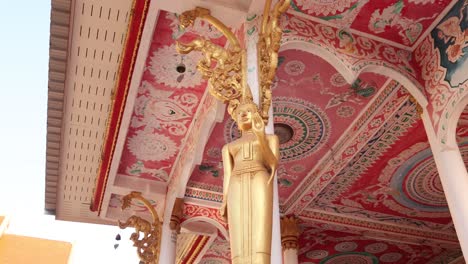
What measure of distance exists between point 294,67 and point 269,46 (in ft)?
5.97

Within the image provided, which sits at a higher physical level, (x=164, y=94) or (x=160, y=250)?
(x=164, y=94)

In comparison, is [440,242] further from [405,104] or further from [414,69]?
[414,69]

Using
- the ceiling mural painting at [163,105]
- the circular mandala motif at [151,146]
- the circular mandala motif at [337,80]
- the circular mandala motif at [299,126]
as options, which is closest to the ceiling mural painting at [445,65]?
the circular mandala motif at [337,80]

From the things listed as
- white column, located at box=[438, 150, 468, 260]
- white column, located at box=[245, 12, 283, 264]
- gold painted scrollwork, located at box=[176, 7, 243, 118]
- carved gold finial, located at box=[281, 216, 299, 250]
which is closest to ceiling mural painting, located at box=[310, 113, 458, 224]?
carved gold finial, located at box=[281, 216, 299, 250]

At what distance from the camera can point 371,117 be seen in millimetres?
5645

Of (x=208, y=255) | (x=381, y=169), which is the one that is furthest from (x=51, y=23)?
(x=208, y=255)

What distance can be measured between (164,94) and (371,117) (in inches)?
97.6

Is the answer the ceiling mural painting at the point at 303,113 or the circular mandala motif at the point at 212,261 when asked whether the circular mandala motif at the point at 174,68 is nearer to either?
the ceiling mural painting at the point at 303,113

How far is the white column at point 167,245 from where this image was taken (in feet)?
19.5

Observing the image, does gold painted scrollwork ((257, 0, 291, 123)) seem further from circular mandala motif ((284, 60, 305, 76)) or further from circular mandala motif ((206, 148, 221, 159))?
circular mandala motif ((206, 148, 221, 159))

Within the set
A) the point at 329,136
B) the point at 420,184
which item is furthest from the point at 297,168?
the point at 420,184

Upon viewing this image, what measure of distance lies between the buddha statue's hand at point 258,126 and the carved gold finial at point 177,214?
12.7ft

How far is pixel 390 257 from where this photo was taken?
9148 mm

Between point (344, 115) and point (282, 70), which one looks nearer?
point (282, 70)
